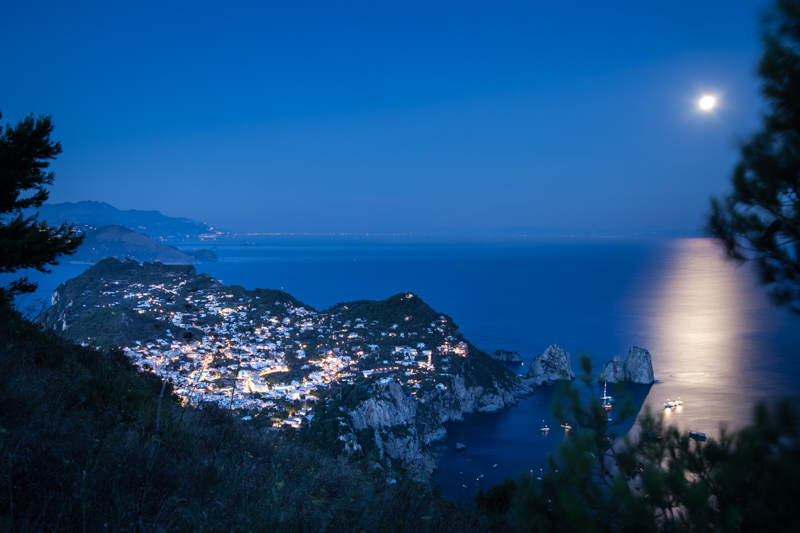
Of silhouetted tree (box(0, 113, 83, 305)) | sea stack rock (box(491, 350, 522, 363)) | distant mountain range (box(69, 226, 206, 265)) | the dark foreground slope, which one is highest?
silhouetted tree (box(0, 113, 83, 305))

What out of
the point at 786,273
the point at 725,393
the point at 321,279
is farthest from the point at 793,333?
the point at 321,279

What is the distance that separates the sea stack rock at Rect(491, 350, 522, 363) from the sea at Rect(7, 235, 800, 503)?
0.84 meters

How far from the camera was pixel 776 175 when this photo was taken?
202 centimetres

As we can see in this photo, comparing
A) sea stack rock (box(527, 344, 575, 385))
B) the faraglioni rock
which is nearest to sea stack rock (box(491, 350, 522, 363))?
sea stack rock (box(527, 344, 575, 385))

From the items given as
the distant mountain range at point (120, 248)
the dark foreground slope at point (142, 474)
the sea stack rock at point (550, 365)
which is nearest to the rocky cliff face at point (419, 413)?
the sea stack rock at point (550, 365)

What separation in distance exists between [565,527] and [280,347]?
26.6 m

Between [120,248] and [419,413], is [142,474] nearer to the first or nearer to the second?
[419,413]

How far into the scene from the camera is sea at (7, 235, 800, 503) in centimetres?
1897

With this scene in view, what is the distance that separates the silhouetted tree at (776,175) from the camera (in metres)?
2.01

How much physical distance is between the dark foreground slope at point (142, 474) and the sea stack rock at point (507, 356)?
35135 mm

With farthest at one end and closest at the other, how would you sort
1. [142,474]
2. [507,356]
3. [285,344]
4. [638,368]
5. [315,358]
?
[507,356] < [638,368] < [285,344] < [315,358] < [142,474]

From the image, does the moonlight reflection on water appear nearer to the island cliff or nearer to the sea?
the sea

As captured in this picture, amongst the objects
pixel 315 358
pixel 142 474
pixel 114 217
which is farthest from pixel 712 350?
pixel 114 217

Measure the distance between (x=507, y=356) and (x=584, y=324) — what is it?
694 inches
